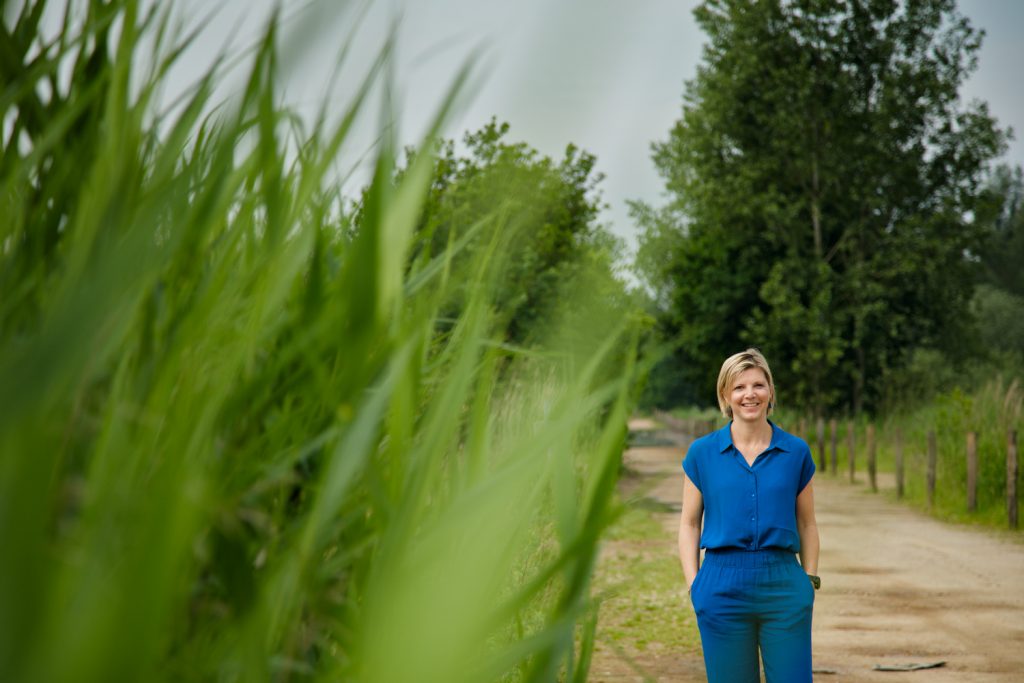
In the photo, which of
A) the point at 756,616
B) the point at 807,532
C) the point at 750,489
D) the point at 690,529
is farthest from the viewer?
the point at 690,529

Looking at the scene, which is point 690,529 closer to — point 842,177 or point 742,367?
point 742,367

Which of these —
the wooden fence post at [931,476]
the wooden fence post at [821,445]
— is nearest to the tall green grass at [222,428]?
the wooden fence post at [931,476]

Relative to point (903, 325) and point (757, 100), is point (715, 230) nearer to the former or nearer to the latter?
point (757, 100)

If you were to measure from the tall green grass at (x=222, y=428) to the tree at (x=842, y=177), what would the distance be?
3452 centimetres

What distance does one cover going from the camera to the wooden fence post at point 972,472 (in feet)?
47.8

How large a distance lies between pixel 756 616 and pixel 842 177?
109 feet

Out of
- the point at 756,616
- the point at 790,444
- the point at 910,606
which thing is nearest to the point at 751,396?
the point at 790,444

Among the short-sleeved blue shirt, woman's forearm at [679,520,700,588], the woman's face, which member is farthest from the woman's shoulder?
woman's forearm at [679,520,700,588]

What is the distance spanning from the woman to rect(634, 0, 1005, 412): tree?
102ft

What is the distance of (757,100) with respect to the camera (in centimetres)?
3656

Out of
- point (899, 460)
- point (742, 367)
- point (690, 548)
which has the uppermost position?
point (742, 367)

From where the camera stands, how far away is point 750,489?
161 inches

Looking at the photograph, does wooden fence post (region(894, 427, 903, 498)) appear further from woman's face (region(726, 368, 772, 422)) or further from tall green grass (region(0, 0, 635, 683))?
tall green grass (region(0, 0, 635, 683))

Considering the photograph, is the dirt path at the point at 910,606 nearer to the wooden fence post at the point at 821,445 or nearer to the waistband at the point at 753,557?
the waistband at the point at 753,557
